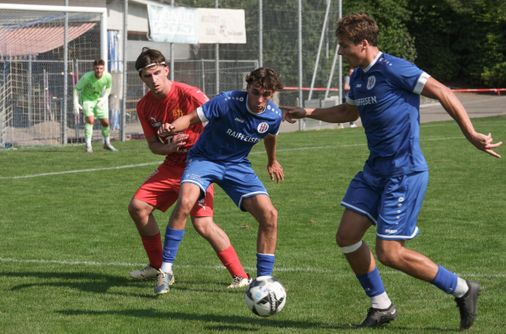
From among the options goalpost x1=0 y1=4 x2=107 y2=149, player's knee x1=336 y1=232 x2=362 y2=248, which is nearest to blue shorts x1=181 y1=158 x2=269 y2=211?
player's knee x1=336 y1=232 x2=362 y2=248

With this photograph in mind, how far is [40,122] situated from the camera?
76.1ft

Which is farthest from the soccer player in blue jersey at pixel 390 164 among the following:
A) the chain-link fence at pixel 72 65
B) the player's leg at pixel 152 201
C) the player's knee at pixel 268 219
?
the chain-link fence at pixel 72 65

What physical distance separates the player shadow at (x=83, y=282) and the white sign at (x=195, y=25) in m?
16.4

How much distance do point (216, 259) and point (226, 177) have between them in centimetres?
175

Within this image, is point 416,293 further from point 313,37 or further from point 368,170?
point 313,37

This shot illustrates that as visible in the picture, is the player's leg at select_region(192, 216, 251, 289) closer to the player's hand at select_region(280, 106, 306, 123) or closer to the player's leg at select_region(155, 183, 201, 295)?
the player's leg at select_region(155, 183, 201, 295)

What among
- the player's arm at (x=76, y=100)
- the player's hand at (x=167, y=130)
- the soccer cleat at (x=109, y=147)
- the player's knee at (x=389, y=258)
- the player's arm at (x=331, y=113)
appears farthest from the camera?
the soccer cleat at (x=109, y=147)

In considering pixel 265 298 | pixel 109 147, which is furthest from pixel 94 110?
pixel 265 298

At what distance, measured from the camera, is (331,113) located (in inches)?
298

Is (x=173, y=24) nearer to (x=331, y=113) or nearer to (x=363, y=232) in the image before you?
(x=331, y=113)

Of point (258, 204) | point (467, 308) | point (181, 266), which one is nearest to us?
point (467, 308)

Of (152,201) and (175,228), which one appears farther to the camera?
(152,201)

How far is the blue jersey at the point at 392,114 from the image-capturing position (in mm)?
6836

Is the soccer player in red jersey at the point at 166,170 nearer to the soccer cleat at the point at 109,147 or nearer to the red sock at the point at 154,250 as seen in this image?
the red sock at the point at 154,250
